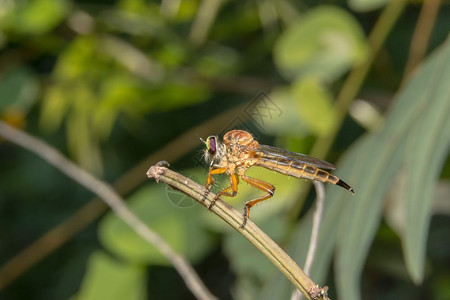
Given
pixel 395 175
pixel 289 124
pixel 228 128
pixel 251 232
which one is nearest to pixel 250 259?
pixel 289 124

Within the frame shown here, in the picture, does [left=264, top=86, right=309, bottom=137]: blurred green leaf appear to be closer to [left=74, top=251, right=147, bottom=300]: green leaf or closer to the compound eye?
[left=74, top=251, right=147, bottom=300]: green leaf

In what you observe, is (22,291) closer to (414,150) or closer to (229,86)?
(229,86)

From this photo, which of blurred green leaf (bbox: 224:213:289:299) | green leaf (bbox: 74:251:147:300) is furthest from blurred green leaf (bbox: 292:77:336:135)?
green leaf (bbox: 74:251:147:300)

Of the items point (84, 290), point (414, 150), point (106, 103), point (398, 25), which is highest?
point (106, 103)

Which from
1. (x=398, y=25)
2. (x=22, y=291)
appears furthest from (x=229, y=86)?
(x=22, y=291)

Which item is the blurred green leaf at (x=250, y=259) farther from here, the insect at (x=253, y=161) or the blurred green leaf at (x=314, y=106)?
the insect at (x=253, y=161)

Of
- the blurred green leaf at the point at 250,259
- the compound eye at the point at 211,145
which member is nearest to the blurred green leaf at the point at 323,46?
the blurred green leaf at the point at 250,259
